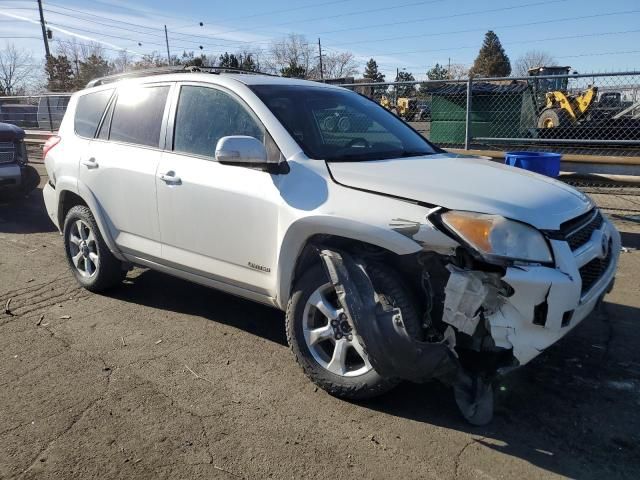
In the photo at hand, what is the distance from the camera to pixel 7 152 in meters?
8.51

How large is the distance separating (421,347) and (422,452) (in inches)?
20.5

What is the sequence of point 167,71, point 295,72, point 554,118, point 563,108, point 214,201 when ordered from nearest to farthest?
1. point 214,201
2. point 167,71
3. point 554,118
4. point 563,108
5. point 295,72

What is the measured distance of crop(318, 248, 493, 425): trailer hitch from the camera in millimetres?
2662

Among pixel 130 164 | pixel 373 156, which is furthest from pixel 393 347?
pixel 130 164

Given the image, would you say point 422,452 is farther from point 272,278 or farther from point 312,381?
point 272,278

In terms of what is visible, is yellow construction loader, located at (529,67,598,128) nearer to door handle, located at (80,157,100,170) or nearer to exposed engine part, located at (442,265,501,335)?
door handle, located at (80,157,100,170)

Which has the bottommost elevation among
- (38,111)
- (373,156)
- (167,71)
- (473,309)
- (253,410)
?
(253,410)

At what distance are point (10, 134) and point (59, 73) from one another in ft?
124

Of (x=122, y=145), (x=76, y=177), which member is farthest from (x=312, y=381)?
(x=76, y=177)

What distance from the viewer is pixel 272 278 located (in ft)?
11.0

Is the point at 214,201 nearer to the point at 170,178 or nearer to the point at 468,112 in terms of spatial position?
the point at 170,178

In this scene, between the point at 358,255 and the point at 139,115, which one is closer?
the point at 358,255

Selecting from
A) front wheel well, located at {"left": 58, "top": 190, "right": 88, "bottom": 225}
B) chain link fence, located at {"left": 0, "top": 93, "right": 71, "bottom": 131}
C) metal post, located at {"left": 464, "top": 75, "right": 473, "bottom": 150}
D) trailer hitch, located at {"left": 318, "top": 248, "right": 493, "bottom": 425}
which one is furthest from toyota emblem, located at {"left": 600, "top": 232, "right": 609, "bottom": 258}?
chain link fence, located at {"left": 0, "top": 93, "right": 71, "bottom": 131}

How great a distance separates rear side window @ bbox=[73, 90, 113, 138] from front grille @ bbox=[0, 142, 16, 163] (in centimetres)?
430
